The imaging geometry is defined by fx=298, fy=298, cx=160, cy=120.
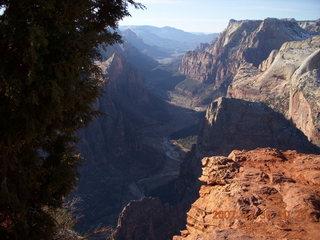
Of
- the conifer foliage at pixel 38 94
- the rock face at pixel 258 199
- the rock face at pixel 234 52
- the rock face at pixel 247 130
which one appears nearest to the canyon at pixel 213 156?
the rock face at pixel 258 199

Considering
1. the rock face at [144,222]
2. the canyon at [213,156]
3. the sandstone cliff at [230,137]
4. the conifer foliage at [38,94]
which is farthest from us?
the sandstone cliff at [230,137]

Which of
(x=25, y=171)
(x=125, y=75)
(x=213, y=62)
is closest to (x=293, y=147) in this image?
(x=25, y=171)

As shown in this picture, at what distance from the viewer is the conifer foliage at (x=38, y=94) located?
5766 mm

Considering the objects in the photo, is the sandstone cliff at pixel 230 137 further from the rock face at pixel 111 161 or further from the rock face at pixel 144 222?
the rock face at pixel 111 161

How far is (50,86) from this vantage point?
586cm

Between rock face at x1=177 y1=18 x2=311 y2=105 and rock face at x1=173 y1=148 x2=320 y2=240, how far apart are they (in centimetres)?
10662

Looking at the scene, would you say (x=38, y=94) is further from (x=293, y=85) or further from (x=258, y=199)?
(x=293, y=85)

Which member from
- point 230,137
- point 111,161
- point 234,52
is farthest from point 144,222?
point 234,52

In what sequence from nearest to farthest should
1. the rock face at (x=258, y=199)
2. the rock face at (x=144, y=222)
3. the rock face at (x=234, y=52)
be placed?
the rock face at (x=258, y=199) < the rock face at (x=144, y=222) < the rock face at (x=234, y=52)

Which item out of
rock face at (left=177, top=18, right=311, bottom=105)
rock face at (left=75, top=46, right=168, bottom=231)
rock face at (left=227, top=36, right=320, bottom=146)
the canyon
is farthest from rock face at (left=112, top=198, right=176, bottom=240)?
rock face at (left=177, top=18, right=311, bottom=105)

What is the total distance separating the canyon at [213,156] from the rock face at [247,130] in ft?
0.59

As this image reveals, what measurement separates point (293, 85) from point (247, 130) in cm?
1660

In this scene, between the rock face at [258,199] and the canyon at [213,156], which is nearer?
the rock face at [258,199]

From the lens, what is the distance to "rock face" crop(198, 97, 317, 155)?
51188 mm
